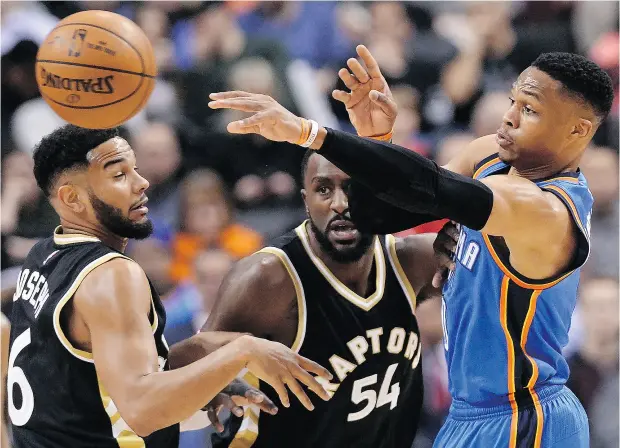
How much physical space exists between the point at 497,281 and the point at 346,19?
452 cm

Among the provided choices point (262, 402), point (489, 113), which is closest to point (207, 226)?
point (489, 113)

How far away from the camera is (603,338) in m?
6.05

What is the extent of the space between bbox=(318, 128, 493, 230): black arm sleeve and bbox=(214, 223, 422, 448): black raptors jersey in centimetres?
101

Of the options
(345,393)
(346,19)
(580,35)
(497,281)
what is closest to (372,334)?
(345,393)

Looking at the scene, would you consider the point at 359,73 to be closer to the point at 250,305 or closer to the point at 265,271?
the point at 265,271

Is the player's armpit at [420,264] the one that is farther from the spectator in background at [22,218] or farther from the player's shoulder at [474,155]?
the spectator in background at [22,218]

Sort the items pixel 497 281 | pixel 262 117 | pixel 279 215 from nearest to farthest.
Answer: pixel 262 117, pixel 497 281, pixel 279 215

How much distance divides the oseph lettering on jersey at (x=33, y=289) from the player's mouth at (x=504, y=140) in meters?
1.75

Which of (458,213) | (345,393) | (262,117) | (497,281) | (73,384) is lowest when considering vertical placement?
(345,393)

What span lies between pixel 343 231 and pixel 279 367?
3.33ft

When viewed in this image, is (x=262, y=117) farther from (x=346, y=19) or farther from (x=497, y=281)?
(x=346, y=19)

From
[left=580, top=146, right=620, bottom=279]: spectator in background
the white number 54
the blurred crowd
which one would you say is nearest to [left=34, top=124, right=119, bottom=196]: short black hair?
the white number 54

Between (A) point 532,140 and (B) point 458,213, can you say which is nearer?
(B) point 458,213

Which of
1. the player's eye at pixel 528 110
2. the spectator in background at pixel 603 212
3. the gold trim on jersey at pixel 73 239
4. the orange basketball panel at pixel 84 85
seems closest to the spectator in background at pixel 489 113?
the spectator in background at pixel 603 212
